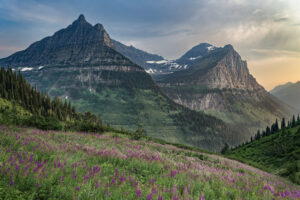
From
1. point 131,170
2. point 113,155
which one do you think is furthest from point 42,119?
point 131,170

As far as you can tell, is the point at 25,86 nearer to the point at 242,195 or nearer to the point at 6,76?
the point at 6,76

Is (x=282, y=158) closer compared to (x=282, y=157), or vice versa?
(x=282, y=158)

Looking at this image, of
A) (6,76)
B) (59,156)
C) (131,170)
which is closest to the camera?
(59,156)

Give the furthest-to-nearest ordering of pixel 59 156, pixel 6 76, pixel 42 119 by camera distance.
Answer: pixel 6 76
pixel 42 119
pixel 59 156

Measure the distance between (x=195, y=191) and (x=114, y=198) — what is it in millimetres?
2185

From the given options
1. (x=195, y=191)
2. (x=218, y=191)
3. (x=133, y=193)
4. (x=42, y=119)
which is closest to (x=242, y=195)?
(x=218, y=191)

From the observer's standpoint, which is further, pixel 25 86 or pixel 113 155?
pixel 25 86

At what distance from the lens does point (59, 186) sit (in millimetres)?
3695

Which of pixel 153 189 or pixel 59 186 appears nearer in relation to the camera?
pixel 59 186

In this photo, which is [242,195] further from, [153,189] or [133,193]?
[133,193]

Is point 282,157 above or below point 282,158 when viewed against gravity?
below

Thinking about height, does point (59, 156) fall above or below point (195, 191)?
above

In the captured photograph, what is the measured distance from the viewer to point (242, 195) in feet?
16.2

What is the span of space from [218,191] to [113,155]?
4.05 metres
